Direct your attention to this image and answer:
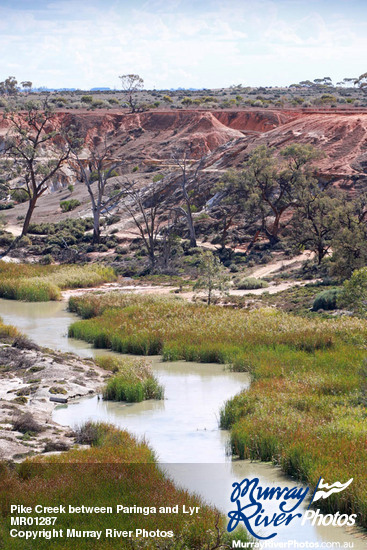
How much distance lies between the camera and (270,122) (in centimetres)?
7744

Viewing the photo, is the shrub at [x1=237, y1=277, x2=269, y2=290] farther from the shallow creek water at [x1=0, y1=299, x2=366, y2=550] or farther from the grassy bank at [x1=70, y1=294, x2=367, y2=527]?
the shallow creek water at [x1=0, y1=299, x2=366, y2=550]

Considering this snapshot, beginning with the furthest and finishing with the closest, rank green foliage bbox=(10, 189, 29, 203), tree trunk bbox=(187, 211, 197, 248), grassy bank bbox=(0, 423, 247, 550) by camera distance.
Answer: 1. green foliage bbox=(10, 189, 29, 203)
2. tree trunk bbox=(187, 211, 197, 248)
3. grassy bank bbox=(0, 423, 247, 550)

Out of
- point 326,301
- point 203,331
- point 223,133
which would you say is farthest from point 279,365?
point 223,133

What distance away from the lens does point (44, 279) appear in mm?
42344

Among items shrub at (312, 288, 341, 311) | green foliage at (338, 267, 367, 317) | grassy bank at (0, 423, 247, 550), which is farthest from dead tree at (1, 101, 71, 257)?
grassy bank at (0, 423, 247, 550)

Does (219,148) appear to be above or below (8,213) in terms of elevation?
above

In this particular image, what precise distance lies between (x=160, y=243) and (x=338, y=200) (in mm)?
14513

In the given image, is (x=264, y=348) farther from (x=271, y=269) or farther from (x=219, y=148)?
(x=219, y=148)

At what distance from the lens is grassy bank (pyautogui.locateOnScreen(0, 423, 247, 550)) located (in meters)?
10.8

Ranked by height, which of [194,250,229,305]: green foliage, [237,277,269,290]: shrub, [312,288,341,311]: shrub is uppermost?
[194,250,229,305]: green foliage

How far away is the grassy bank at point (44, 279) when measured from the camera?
3938 centimetres

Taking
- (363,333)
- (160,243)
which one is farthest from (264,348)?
(160,243)

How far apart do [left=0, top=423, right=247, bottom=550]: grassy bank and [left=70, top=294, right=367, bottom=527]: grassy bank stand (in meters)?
2.56

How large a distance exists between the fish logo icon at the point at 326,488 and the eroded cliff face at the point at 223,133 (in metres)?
45.8
